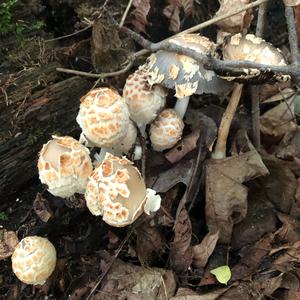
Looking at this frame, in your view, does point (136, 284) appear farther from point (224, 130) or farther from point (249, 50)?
point (249, 50)

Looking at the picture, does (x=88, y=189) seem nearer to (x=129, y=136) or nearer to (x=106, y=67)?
(x=129, y=136)

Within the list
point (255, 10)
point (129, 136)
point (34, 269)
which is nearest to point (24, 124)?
point (129, 136)

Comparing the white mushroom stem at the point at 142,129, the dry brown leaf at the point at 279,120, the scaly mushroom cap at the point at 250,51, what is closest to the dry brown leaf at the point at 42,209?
the white mushroom stem at the point at 142,129

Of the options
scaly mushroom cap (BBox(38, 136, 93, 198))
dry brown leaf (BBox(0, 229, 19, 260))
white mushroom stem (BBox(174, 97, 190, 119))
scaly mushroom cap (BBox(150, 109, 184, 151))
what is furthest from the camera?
white mushroom stem (BBox(174, 97, 190, 119))

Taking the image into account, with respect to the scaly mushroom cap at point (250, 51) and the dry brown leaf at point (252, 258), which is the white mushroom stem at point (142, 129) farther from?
the dry brown leaf at point (252, 258)

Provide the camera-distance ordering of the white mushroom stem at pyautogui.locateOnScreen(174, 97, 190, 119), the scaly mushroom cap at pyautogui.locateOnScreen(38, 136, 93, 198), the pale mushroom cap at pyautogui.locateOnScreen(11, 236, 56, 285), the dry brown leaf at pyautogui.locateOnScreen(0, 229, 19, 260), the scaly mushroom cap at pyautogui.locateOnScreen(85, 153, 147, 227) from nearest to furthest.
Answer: the scaly mushroom cap at pyautogui.locateOnScreen(85, 153, 147, 227) → the scaly mushroom cap at pyautogui.locateOnScreen(38, 136, 93, 198) → the pale mushroom cap at pyautogui.locateOnScreen(11, 236, 56, 285) → the dry brown leaf at pyautogui.locateOnScreen(0, 229, 19, 260) → the white mushroom stem at pyautogui.locateOnScreen(174, 97, 190, 119)

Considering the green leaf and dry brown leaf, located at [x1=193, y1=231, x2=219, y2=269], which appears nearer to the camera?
the green leaf

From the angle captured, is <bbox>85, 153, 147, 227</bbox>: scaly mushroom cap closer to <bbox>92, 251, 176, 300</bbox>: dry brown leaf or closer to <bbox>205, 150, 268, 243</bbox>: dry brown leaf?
<bbox>92, 251, 176, 300</bbox>: dry brown leaf

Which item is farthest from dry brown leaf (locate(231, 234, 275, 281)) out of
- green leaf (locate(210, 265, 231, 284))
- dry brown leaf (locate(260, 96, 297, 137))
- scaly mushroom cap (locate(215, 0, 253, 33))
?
scaly mushroom cap (locate(215, 0, 253, 33))
